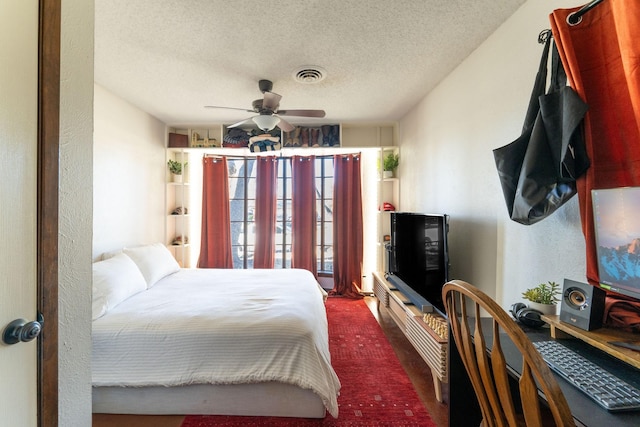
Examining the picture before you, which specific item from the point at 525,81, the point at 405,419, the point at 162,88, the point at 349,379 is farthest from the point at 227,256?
the point at 525,81

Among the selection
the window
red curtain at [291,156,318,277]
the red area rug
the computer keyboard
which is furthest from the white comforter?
the window

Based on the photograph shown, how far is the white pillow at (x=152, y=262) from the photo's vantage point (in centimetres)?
257

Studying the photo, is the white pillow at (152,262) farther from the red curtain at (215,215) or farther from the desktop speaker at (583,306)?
the desktop speaker at (583,306)

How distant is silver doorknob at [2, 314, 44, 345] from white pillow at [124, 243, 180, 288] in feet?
6.39

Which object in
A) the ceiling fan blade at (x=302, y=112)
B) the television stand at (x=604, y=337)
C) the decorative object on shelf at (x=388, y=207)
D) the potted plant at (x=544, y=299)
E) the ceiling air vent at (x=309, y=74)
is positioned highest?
the ceiling air vent at (x=309, y=74)

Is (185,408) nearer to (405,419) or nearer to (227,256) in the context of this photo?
(405,419)

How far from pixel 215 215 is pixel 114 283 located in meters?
2.10

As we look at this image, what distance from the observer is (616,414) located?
671 millimetres

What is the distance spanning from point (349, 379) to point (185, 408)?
43.3 inches

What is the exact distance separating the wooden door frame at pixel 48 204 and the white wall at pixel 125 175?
2201 mm

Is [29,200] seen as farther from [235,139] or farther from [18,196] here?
[235,139]

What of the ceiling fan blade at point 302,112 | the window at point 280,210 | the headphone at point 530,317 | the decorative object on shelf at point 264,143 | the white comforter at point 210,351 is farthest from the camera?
the window at point 280,210

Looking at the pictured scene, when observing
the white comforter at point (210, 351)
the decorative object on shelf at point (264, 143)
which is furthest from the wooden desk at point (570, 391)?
the decorative object on shelf at point (264, 143)

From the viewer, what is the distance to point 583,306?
988mm
